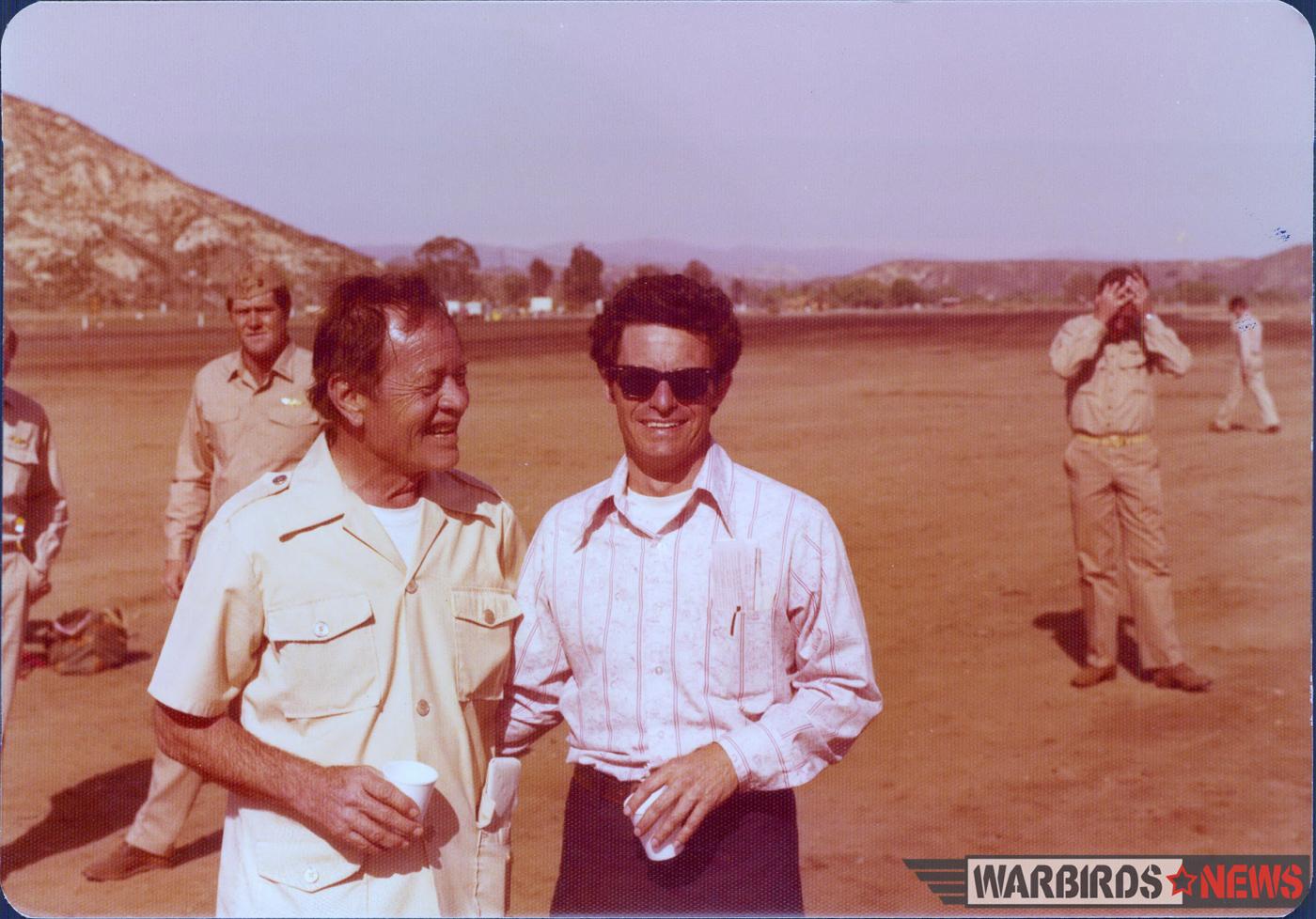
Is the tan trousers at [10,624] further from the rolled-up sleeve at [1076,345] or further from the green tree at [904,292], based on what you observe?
the green tree at [904,292]

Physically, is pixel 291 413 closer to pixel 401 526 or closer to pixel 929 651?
pixel 401 526

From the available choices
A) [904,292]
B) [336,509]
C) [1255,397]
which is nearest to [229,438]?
[336,509]

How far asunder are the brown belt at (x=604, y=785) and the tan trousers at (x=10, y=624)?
2.75 meters

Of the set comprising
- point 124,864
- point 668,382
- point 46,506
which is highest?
point 668,382

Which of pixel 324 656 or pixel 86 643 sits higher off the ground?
pixel 324 656

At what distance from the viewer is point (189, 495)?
4957 mm

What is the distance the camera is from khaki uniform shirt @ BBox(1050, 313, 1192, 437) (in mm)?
6926

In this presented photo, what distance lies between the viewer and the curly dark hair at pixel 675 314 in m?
2.80

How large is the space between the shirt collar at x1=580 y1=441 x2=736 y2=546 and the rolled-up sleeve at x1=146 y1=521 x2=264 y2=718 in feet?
2.22

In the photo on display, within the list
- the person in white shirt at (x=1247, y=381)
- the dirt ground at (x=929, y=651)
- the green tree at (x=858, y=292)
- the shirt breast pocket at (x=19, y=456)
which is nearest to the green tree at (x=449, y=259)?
the dirt ground at (x=929, y=651)

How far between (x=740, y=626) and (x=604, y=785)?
431 mm

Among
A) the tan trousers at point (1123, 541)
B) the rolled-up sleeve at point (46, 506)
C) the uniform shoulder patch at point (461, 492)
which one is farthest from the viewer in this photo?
the tan trousers at point (1123, 541)

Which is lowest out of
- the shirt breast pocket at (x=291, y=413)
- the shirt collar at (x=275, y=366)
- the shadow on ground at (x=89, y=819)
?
the shadow on ground at (x=89, y=819)

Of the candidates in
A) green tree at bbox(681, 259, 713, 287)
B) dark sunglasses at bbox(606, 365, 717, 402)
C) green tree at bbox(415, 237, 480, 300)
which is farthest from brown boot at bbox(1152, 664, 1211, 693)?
dark sunglasses at bbox(606, 365, 717, 402)
